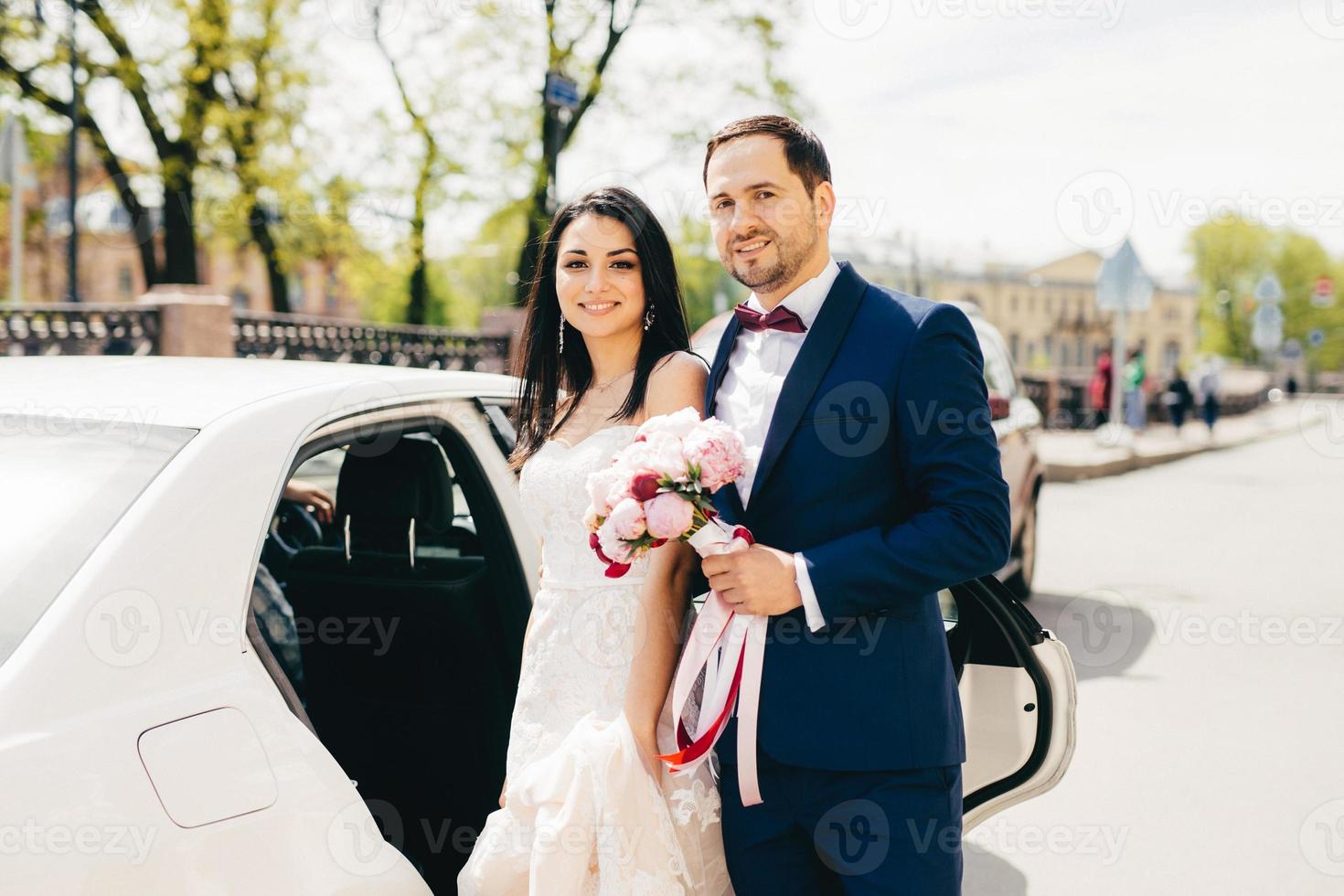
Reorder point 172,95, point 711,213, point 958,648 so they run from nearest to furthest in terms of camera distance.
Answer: point 711,213 → point 958,648 → point 172,95

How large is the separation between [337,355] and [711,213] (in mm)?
14172

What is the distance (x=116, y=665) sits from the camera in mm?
A: 1692

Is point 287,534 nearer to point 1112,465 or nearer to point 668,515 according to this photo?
point 668,515

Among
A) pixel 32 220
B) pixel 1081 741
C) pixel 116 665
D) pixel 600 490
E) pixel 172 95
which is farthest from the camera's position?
pixel 32 220

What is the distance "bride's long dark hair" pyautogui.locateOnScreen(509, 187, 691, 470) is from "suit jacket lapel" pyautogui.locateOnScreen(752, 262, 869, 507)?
56 centimetres

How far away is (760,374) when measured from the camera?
222 centimetres

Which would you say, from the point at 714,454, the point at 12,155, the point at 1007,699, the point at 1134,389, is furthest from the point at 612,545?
the point at 1134,389

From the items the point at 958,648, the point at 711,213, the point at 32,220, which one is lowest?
the point at 958,648

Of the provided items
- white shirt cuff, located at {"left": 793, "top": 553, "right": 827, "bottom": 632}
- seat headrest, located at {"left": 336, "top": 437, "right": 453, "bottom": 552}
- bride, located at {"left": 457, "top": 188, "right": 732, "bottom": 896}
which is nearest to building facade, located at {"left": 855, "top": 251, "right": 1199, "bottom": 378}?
seat headrest, located at {"left": 336, "top": 437, "right": 453, "bottom": 552}

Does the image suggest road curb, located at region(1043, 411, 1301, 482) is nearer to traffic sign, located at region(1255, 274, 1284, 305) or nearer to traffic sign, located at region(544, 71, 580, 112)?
traffic sign, located at region(1255, 274, 1284, 305)

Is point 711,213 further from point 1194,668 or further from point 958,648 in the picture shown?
point 1194,668

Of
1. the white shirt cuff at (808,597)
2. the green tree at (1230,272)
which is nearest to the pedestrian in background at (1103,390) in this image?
the white shirt cuff at (808,597)

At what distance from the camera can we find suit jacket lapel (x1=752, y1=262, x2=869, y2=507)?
2.07 metres

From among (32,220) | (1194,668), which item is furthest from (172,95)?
(1194,668)
